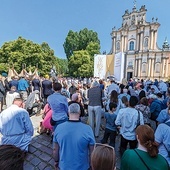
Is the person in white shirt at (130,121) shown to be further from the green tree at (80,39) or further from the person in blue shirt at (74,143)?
the green tree at (80,39)

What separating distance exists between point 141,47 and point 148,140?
42648 mm

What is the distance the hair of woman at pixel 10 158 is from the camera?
0.84 m

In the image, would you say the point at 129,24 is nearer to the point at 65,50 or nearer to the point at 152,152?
the point at 65,50

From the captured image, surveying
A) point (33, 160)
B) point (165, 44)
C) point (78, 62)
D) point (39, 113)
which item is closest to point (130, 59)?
point (165, 44)

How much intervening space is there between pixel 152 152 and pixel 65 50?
1816 inches

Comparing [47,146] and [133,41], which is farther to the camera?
[133,41]

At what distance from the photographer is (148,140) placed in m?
1.73

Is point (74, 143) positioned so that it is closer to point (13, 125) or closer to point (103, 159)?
point (103, 159)

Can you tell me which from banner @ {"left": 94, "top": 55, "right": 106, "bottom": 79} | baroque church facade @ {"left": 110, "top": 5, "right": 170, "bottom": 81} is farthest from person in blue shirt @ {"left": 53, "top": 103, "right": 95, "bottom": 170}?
baroque church facade @ {"left": 110, "top": 5, "right": 170, "bottom": 81}

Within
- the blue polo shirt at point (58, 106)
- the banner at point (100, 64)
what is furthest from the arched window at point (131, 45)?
the blue polo shirt at point (58, 106)

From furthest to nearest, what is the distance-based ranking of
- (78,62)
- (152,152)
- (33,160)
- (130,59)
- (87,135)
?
(130,59)
(78,62)
(33,160)
(87,135)
(152,152)

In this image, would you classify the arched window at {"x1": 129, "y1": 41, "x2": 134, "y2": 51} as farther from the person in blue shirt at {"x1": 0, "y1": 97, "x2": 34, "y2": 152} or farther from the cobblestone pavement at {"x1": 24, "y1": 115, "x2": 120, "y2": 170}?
the person in blue shirt at {"x1": 0, "y1": 97, "x2": 34, "y2": 152}

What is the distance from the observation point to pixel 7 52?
26.2m

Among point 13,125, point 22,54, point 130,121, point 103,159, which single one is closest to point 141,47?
point 22,54
